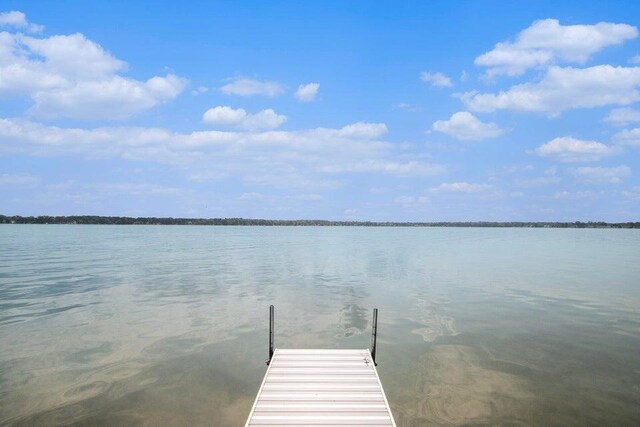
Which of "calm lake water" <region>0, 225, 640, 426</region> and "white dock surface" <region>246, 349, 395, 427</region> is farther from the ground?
"white dock surface" <region>246, 349, 395, 427</region>

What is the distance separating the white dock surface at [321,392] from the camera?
11.8 m

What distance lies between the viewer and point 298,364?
16.0 meters

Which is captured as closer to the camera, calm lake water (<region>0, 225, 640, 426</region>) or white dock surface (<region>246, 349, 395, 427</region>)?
white dock surface (<region>246, 349, 395, 427</region>)

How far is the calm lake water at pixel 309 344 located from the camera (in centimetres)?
1459

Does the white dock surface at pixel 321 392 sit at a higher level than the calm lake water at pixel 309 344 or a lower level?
higher

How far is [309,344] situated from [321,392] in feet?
27.5

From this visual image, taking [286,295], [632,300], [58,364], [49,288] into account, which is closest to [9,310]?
[49,288]

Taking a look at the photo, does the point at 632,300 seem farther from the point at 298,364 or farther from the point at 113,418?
the point at 113,418

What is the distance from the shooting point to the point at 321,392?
44.3 ft

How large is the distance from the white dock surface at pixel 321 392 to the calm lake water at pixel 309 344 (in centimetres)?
153

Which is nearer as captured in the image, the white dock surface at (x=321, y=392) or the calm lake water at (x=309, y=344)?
the white dock surface at (x=321, y=392)

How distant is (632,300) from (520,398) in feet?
84.0

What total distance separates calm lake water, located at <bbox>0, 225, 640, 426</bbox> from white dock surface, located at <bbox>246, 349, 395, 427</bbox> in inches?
60.2

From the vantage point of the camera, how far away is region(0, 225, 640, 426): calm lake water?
14.6m
